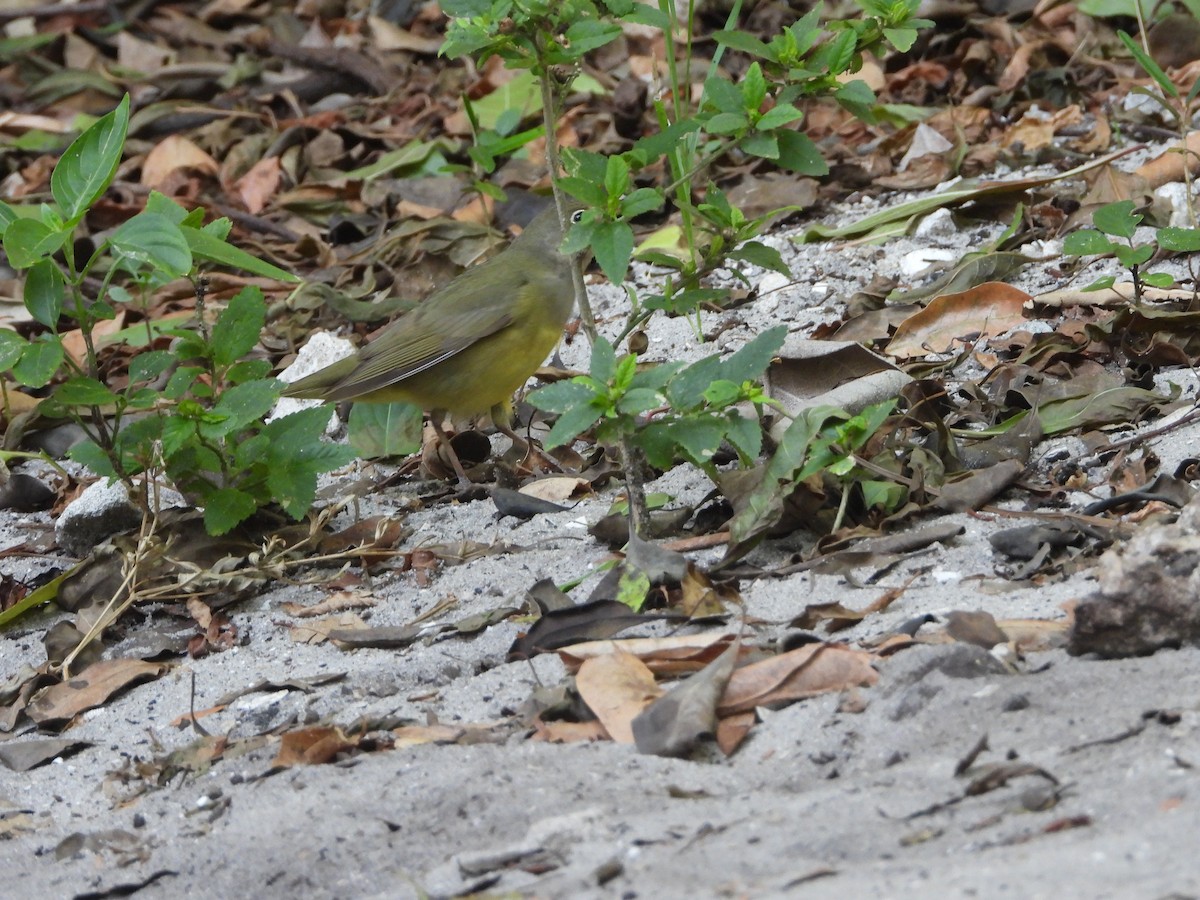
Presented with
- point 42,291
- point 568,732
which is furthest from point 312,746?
point 42,291

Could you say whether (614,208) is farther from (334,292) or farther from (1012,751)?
(334,292)

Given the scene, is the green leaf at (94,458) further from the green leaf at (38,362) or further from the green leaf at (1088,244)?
the green leaf at (1088,244)

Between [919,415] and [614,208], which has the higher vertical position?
[614,208]

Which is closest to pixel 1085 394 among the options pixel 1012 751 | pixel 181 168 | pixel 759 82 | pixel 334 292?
pixel 759 82

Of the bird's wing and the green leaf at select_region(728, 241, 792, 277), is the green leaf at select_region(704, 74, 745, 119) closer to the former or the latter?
the green leaf at select_region(728, 241, 792, 277)

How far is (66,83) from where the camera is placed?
31.1ft

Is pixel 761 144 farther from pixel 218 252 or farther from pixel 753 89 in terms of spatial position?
pixel 218 252

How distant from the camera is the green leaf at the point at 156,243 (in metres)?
3.82

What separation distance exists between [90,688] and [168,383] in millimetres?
868

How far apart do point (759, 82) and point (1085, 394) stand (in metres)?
1.47

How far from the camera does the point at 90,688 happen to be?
4.08 metres

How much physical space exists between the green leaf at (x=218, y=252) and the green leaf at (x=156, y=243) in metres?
0.37

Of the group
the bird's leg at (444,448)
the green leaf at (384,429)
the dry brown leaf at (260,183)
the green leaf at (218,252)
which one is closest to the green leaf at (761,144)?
the green leaf at (218,252)

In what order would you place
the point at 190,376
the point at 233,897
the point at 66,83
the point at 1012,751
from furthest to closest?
the point at 66,83 < the point at 190,376 < the point at 233,897 < the point at 1012,751
